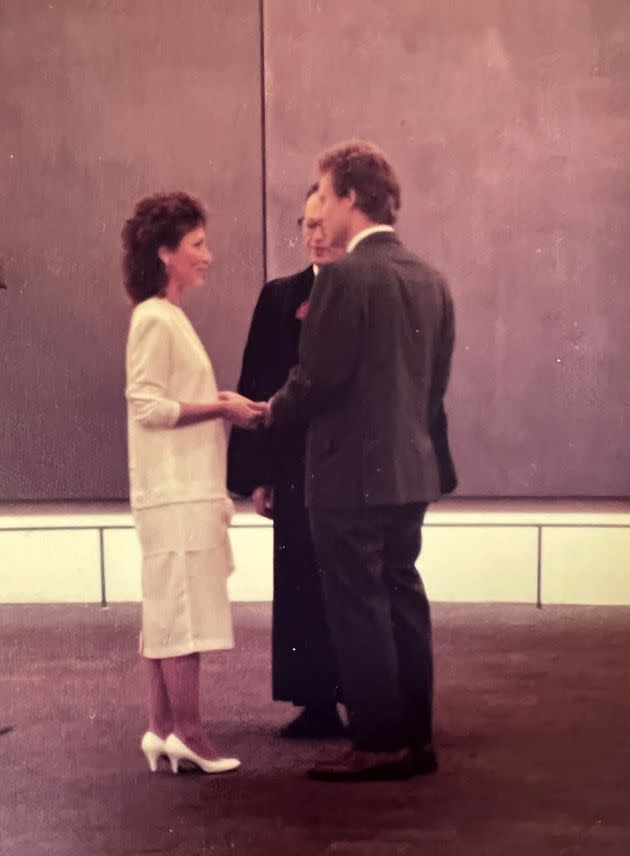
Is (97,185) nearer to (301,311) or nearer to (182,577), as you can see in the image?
(301,311)

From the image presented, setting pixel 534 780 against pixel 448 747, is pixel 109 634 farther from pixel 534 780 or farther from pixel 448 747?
pixel 534 780

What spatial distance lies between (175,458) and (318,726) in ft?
3.10

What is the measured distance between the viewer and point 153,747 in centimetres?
326

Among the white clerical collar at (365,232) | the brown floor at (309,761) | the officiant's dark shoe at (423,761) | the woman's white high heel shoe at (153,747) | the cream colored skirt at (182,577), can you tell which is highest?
the white clerical collar at (365,232)

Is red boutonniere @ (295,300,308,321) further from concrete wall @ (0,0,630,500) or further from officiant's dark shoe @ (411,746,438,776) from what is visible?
concrete wall @ (0,0,630,500)

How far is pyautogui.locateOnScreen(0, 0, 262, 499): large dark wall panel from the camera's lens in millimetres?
5188

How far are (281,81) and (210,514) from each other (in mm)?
2522

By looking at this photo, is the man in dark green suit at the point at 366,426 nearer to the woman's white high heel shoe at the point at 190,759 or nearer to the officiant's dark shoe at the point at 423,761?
the officiant's dark shoe at the point at 423,761

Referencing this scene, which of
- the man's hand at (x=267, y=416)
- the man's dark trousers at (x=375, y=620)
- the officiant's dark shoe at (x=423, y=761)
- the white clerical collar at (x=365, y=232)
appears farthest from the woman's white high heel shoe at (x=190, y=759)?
the white clerical collar at (x=365, y=232)

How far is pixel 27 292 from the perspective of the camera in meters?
5.30

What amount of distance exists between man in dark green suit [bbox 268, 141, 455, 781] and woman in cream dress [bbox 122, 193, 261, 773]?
0.21 metres

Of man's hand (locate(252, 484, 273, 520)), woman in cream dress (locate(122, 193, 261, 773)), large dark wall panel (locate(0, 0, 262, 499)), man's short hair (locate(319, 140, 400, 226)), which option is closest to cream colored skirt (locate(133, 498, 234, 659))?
woman in cream dress (locate(122, 193, 261, 773))

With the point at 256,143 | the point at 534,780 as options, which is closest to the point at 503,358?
the point at 256,143

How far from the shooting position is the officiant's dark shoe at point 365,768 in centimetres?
322
